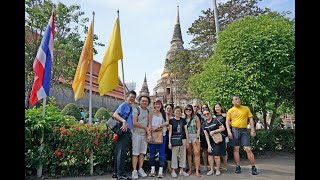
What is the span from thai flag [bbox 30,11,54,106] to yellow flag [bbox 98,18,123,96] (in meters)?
1.32

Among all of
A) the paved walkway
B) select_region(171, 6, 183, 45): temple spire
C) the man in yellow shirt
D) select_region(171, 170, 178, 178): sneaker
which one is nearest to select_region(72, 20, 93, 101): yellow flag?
the paved walkway

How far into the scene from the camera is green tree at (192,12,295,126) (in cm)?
831

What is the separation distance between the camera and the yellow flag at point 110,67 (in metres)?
6.54

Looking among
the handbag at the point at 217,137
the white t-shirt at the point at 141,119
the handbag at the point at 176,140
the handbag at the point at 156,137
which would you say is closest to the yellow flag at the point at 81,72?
the white t-shirt at the point at 141,119

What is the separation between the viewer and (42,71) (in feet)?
19.1

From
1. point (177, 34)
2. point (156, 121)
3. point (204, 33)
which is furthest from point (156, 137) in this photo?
point (177, 34)

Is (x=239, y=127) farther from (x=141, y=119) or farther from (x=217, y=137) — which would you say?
(x=141, y=119)

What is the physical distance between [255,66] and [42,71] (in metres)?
6.75

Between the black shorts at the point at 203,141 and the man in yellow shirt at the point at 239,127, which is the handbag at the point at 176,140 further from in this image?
the man in yellow shirt at the point at 239,127

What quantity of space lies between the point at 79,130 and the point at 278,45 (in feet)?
23.1
